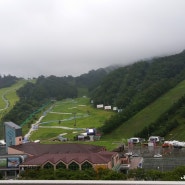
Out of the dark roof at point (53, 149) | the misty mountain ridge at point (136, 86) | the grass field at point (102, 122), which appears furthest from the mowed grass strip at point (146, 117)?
the dark roof at point (53, 149)

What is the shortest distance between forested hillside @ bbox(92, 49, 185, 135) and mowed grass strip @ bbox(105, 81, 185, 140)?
3.03m

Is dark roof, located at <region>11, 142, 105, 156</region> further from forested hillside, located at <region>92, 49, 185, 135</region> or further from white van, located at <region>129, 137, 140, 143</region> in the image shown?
forested hillside, located at <region>92, 49, 185, 135</region>

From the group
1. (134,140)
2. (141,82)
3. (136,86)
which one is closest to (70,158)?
(134,140)

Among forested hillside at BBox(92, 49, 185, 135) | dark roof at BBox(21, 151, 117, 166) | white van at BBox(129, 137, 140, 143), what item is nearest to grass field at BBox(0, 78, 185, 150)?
white van at BBox(129, 137, 140, 143)

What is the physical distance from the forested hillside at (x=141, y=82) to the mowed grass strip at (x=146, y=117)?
9.94 ft

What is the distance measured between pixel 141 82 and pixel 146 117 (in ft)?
147

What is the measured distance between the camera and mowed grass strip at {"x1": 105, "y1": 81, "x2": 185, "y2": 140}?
262ft

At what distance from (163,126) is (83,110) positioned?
53.2 m

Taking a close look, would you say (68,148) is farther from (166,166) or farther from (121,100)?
(121,100)

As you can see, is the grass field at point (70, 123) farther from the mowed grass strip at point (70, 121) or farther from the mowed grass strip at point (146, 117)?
the mowed grass strip at point (146, 117)

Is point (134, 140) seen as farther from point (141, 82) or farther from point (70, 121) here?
point (141, 82)

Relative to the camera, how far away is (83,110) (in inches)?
4995

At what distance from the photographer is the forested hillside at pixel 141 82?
103 meters

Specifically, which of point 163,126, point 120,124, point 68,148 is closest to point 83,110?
point 120,124
